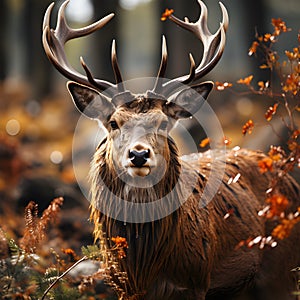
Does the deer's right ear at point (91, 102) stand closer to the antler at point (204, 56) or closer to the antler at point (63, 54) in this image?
the antler at point (63, 54)

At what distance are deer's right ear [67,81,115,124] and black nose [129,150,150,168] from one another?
31.1 inches

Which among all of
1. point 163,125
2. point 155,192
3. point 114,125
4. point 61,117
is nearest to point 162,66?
point 163,125

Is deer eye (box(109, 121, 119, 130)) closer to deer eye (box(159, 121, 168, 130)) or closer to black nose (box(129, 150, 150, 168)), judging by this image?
deer eye (box(159, 121, 168, 130))

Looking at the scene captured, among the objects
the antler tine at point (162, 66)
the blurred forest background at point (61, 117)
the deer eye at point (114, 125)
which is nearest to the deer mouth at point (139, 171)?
the deer eye at point (114, 125)

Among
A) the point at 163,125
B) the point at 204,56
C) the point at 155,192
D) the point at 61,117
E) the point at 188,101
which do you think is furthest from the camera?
the point at 61,117

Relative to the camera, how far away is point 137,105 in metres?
5.69

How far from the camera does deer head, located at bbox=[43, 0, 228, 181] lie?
5.40 m

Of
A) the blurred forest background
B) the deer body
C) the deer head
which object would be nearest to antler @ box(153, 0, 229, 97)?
the deer head

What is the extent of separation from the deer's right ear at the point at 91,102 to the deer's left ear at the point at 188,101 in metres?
0.54

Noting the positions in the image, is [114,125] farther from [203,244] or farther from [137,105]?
[203,244]

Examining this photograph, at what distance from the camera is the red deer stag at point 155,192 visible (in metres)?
5.56

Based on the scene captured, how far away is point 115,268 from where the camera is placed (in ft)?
18.2

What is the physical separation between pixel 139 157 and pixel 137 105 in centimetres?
68

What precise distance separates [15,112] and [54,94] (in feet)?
13.3
